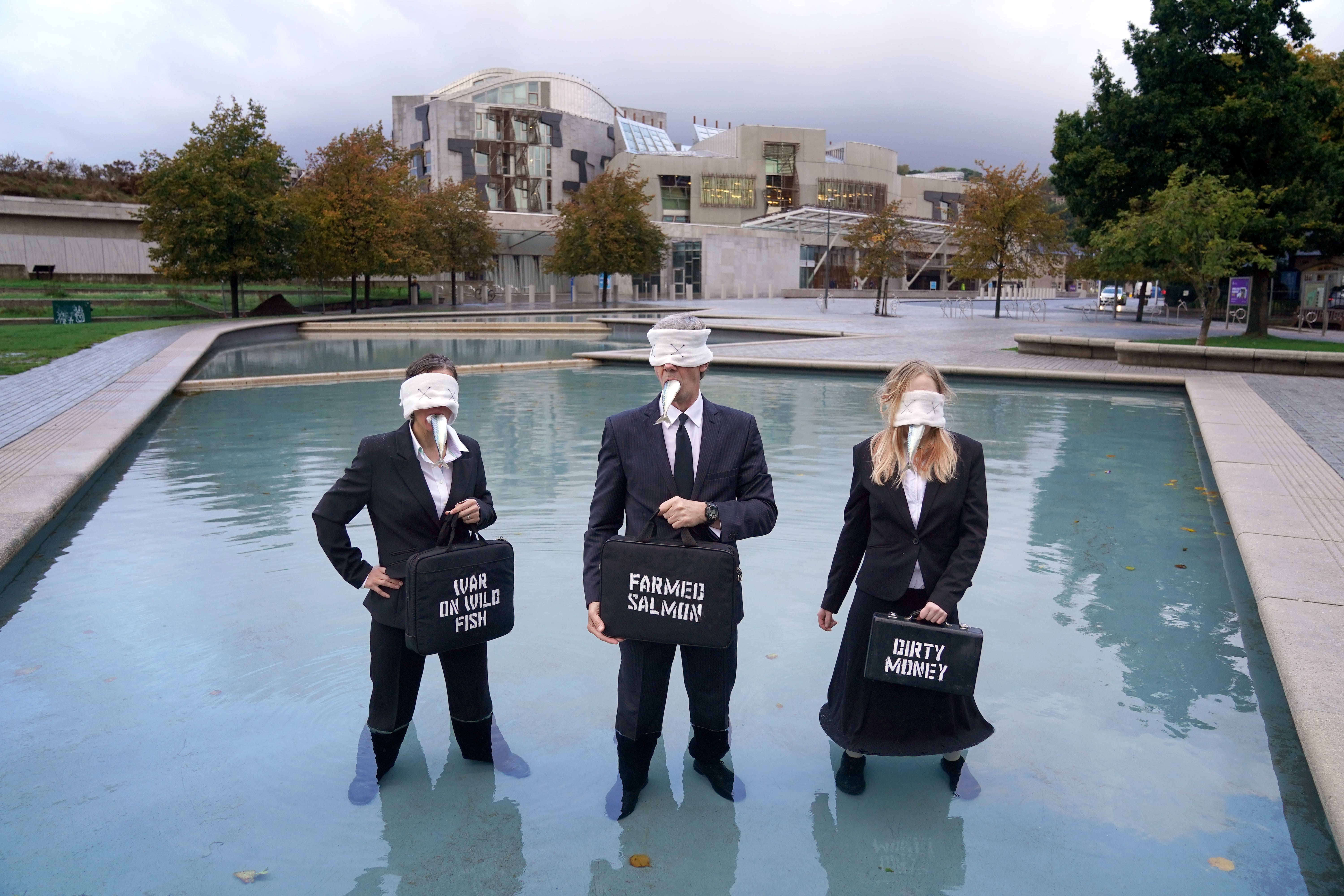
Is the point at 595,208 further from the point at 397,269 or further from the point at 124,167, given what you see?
the point at 124,167

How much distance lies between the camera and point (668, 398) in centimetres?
314

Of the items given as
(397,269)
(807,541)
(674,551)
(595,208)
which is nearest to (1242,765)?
(674,551)

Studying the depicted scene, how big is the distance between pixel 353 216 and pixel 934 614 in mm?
41790

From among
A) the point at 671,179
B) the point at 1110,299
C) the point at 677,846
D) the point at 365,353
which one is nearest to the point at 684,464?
the point at 677,846

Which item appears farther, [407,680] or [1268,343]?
[1268,343]

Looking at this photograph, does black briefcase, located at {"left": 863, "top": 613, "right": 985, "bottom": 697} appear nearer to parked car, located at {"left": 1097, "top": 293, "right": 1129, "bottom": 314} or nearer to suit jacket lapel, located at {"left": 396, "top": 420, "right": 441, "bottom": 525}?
suit jacket lapel, located at {"left": 396, "top": 420, "right": 441, "bottom": 525}

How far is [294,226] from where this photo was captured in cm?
3847

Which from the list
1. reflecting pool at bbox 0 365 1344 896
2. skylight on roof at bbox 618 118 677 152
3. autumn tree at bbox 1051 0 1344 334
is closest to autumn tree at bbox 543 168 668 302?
autumn tree at bbox 1051 0 1344 334

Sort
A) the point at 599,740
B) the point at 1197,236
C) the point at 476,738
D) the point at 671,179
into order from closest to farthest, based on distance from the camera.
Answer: the point at 476,738 → the point at 599,740 → the point at 1197,236 → the point at 671,179

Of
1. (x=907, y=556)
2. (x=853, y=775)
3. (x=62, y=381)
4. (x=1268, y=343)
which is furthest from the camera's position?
(x=1268, y=343)

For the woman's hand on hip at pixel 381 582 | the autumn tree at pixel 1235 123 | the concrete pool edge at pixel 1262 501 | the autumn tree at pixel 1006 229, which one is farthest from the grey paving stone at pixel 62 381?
the autumn tree at pixel 1006 229

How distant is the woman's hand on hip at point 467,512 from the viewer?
3.35m

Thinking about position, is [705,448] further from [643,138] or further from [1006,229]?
[643,138]

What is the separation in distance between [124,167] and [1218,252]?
59.8 metres
